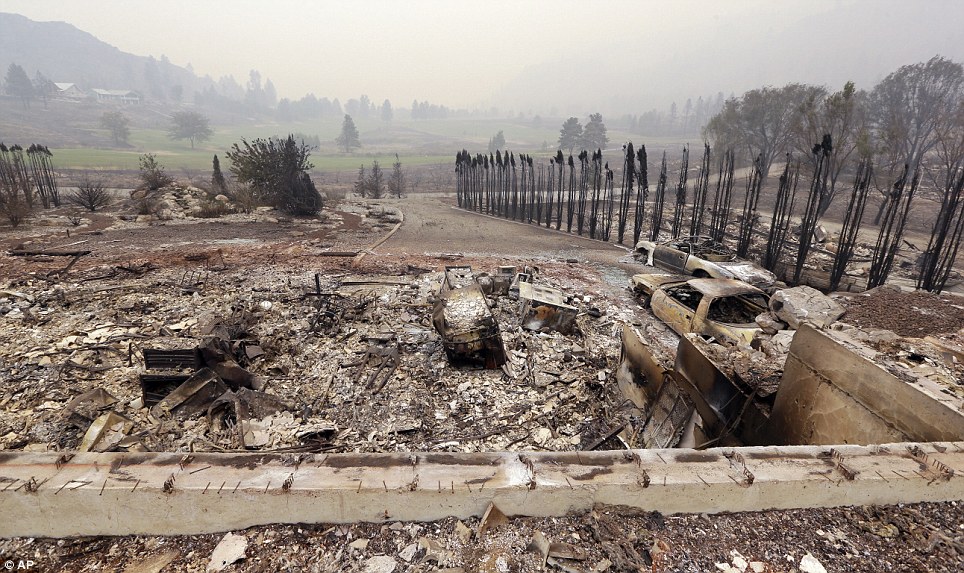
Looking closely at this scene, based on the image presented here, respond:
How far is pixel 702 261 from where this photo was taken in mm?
11352

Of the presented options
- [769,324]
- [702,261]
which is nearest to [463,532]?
[769,324]

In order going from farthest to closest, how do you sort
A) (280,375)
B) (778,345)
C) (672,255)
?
(672,255) → (280,375) → (778,345)

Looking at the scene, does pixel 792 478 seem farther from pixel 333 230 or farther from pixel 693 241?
pixel 333 230

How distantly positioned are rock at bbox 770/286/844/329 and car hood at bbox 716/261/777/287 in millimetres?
1955

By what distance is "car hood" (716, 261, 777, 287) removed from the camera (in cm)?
1041

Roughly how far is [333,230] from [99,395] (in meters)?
14.1

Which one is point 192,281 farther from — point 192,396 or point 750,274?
point 750,274

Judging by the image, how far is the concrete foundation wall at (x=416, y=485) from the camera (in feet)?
8.36

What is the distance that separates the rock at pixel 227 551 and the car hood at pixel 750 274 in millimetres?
11502

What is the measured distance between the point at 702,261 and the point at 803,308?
3.60 metres

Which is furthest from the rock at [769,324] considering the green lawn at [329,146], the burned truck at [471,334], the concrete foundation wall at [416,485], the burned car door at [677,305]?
the green lawn at [329,146]

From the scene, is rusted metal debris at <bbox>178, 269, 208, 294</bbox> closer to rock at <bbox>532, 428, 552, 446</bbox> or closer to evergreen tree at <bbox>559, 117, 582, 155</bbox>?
rock at <bbox>532, 428, 552, 446</bbox>

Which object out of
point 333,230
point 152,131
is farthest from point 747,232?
point 152,131

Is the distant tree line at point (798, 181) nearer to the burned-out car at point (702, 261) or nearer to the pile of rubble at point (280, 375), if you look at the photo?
the burned-out car at point (702, 261)
